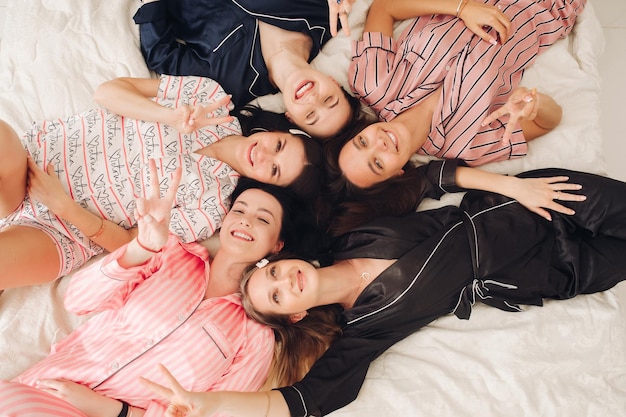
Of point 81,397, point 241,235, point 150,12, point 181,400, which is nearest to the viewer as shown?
point 181,400

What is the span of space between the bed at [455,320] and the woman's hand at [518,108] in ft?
0.65

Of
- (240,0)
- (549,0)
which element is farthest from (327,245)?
(549,0)

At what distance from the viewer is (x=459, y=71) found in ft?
4.81

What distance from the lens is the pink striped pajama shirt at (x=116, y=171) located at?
4.51 ft

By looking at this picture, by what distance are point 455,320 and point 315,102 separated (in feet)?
2.36

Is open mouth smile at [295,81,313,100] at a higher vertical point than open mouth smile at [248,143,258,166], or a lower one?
higher

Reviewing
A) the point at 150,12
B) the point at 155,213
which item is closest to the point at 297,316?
the point at 155,213

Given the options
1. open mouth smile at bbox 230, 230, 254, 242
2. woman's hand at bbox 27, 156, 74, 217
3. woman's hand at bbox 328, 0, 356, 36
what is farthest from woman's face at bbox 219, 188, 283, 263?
woman's hand at bbox 328, 0, 356, 36

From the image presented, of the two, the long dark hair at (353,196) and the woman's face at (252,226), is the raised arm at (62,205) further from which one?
the long dark hair at (353,196)

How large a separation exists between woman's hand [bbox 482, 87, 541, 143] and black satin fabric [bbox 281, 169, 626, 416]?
17cm

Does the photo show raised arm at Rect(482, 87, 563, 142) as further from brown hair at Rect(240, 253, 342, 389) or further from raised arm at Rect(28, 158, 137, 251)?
raised arm at Rect(28, 158, 137, 251)

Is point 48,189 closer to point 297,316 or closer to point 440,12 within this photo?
point 297,316

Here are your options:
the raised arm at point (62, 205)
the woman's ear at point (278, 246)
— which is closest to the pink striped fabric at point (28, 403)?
the raised arm at point (62, 205)

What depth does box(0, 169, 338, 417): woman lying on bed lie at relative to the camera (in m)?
1.23
